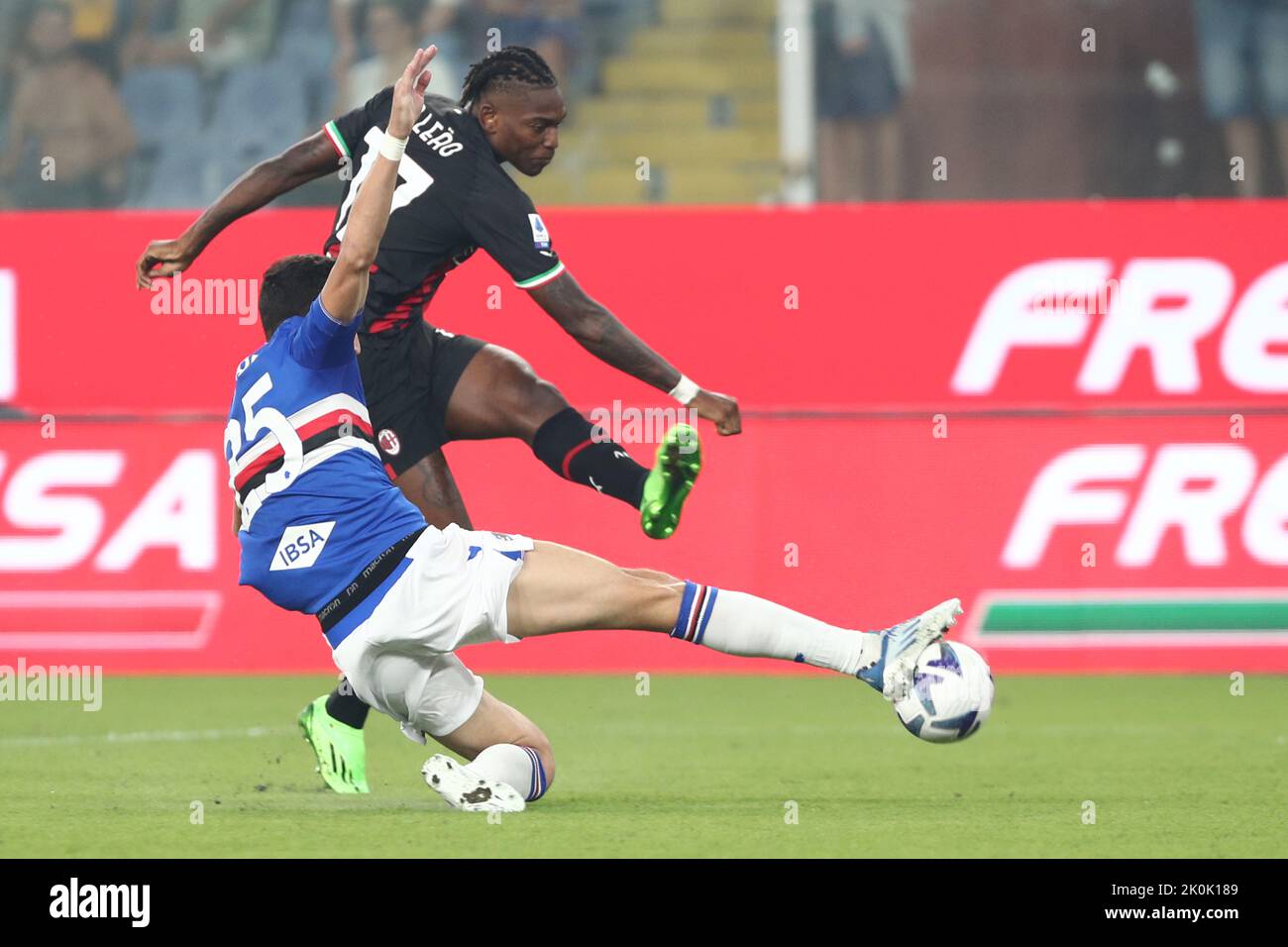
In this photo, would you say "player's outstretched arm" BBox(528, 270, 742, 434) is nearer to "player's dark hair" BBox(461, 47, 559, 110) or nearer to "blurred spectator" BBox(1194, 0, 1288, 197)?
"player's dark hair" BBox(461, 47, 559, 110)

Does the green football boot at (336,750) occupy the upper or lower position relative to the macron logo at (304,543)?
lower

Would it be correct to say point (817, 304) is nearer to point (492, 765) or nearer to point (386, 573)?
point (492, 765)

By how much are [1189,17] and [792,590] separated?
13.3 feet

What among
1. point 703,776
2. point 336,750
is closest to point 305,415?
point 336,750

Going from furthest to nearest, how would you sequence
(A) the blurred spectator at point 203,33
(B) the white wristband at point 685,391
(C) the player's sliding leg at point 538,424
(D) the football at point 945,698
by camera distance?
(A) the blurred spectator at point 203,33 < (C) the player's sliding leg at point 538,424 < (B) the white wristband at point 685,391 < (D) the football at point 945,698

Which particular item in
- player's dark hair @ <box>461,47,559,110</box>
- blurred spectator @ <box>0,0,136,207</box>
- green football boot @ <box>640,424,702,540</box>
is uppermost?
blurred spectator @ <box>0,0,136,207</box>

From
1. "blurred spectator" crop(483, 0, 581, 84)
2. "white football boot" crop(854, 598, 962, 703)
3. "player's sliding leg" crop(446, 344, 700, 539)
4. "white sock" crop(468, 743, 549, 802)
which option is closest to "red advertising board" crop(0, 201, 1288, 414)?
"blurred spectator" crop(483, 0, 581, 84)

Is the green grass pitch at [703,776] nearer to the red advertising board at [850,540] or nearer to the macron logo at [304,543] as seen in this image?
the red advertising board at [850,540]

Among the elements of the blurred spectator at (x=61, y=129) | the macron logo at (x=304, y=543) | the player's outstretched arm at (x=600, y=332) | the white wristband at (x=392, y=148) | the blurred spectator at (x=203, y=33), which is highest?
the blurred spectator at (x=203, y=33)

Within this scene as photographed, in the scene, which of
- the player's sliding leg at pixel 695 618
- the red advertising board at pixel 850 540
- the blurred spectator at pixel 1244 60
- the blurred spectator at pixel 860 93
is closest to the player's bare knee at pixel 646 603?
the player's sliding leg at pixel 695 618

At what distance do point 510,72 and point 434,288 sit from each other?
0.77 metres

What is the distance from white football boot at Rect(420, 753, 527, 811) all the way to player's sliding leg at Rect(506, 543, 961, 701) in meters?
0.44

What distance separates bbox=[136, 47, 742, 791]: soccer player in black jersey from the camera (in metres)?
6.77

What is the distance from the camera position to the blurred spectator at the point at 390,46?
11.8 m
